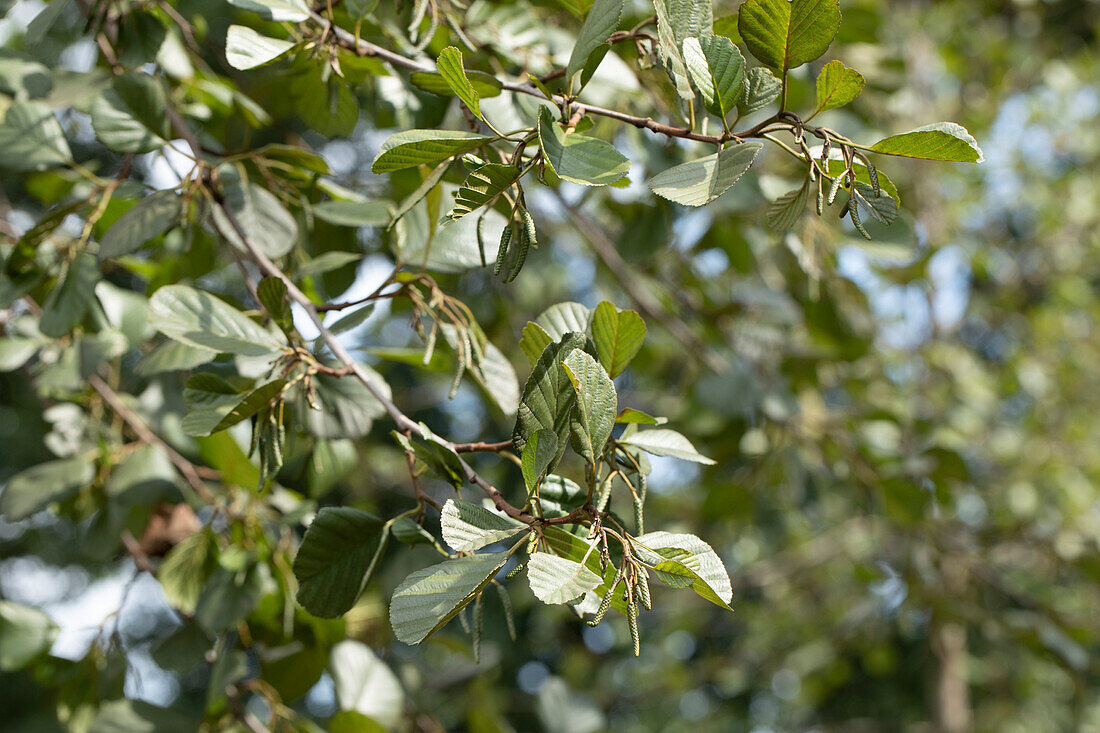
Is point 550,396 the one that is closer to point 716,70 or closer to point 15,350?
point 716,70

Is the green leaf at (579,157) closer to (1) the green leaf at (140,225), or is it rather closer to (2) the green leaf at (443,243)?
(2) the green leaf at (443,243)

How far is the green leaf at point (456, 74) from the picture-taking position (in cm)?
43

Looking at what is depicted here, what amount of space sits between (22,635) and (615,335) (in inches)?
31.1

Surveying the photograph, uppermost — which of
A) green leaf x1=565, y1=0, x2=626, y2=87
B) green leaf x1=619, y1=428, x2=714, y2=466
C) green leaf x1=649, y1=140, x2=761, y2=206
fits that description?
green leaf x1=565, y1=0, x2=626, y2=87

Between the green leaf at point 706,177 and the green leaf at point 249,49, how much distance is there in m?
0.32

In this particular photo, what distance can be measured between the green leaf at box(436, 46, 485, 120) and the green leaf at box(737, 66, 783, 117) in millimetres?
162

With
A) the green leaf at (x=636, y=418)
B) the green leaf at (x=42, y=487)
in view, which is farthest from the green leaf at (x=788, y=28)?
the green leaf at (x=42, y=487)

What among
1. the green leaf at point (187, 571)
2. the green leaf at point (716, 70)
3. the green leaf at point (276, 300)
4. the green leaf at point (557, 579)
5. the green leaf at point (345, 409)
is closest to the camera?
the green leaf at point (557, 579)

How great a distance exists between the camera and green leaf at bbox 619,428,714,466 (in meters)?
0.51

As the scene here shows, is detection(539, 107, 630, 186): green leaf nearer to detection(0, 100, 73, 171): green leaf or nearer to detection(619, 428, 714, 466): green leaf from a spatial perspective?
detection(619, 428, 714, 466): green leaf

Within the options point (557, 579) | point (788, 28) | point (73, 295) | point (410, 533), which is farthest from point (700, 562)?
point (73, 295)

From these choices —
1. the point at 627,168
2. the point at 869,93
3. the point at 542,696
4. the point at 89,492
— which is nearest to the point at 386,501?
the point at 542,696

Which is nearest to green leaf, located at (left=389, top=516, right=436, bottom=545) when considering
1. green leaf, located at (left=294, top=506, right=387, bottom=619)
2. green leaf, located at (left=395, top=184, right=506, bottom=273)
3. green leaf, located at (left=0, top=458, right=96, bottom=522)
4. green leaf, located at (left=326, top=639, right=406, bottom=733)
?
green leaf, located at (left=294, top=506, right=387, bottom=619)

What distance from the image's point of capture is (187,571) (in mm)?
782
